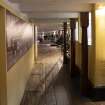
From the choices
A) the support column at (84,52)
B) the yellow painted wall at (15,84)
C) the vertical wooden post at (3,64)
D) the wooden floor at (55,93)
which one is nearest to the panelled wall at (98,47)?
the support column at (84,52)

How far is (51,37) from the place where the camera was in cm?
3997

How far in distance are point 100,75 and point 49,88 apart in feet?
6.64

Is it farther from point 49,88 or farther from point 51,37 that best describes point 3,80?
point 51,37

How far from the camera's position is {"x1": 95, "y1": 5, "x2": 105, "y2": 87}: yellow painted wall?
274 inches

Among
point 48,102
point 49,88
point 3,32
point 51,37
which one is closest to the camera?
point 3,32

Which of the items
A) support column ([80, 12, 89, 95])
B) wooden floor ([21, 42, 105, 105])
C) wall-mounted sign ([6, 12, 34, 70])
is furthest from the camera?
support column ([80, 12, 89, 95])

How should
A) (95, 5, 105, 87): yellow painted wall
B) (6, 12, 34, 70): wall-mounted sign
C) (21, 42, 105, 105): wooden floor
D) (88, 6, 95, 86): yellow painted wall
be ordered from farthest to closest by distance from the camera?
(88, 6, 95, 86): yellow painted wall < (95, 5, 105, 87): yellow painted wall < (21, 42, 105, 105): wooden floor < (6, 12, 34, 70): wall-mounted sign

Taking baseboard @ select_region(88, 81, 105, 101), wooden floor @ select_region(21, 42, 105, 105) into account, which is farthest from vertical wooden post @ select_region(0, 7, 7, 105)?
baseboard @ select_region(88, 81, 105, 101)

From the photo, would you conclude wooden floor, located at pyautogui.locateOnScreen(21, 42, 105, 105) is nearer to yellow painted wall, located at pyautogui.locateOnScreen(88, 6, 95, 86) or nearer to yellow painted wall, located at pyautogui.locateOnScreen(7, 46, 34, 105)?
yellow painted wall, located at pyautogui.locateOnScreen(7, 46, 34, 105)

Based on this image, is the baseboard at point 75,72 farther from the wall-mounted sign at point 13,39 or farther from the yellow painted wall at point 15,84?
the wall-mounted sign at point 13,39

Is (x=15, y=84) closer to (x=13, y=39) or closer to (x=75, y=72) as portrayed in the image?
(x=13, y=39)

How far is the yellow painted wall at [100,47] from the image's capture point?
696 cm

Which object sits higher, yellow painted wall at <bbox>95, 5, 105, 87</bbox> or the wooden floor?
yellow painted wall at <bbox>95, 5, 105, 87</bbox>

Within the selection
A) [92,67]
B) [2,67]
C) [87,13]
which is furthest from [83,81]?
[2,67]
